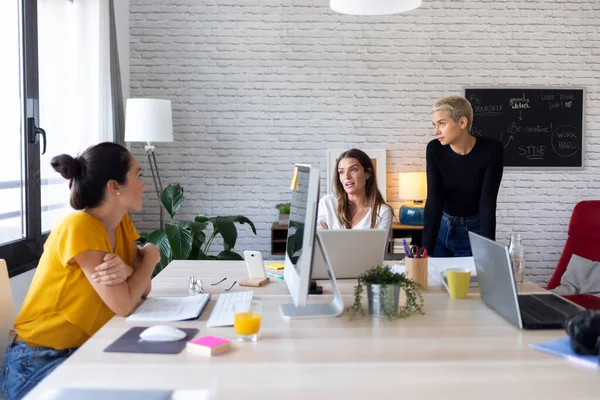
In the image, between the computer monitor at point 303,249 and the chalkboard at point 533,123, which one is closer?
the computer monitor at point 303,249

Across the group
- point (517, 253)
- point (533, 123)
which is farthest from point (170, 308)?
point (533, 123)

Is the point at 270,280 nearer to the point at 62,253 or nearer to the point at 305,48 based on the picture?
the point at 62,253

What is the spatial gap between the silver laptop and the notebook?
788 millimetres

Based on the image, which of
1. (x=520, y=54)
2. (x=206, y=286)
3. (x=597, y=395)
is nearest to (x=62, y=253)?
(x=206, y=286)

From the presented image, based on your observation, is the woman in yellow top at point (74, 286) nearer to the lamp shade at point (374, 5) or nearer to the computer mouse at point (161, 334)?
the computer mouse at point (161, 334)

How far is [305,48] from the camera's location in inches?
194

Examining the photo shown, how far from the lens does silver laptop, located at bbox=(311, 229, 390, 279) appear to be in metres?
2.23

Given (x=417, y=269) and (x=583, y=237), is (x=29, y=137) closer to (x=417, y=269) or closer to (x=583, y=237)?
(x=417, y=269)

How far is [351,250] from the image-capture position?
2.29m

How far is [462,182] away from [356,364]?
1922mm

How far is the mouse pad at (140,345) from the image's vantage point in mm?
1483

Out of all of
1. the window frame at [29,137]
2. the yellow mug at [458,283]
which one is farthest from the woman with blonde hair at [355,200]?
the window frame at [29,137]

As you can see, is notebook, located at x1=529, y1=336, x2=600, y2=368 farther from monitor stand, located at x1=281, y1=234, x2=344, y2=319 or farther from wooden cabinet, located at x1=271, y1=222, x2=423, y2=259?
wooden cabinet, located at x1=271, y1=222, x2=423, y2=259

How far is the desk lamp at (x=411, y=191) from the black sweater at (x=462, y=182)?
1411mm
